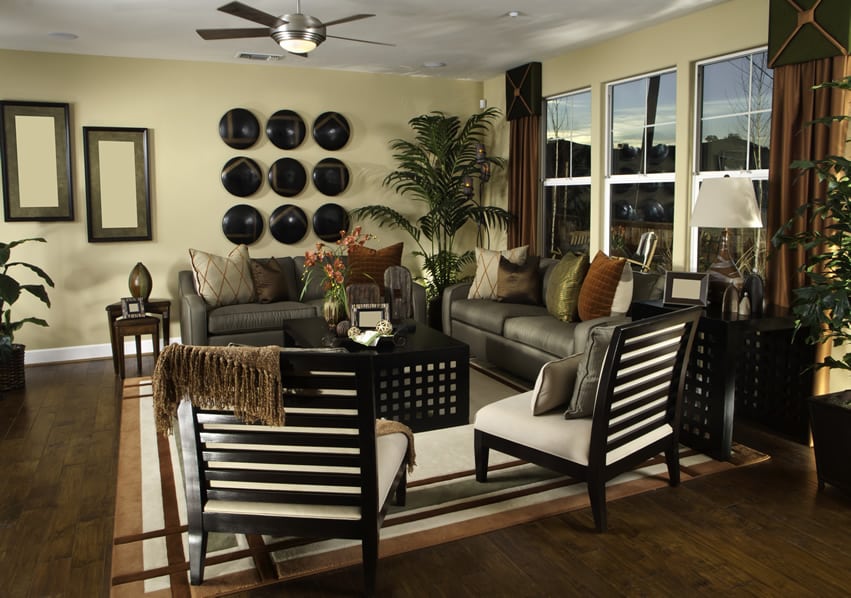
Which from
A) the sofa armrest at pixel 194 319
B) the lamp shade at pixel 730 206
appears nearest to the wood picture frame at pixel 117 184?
the sofa armrest at pixel 194 319

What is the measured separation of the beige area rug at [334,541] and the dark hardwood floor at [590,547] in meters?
0.07

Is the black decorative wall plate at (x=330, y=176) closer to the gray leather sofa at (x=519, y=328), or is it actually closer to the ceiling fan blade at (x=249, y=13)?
the gray leather sofa at (x=519, y=328)

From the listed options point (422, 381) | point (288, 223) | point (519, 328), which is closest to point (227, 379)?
point (422, 381)

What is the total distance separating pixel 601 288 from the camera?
4691 millimetres

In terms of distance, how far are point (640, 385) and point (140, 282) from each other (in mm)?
4417

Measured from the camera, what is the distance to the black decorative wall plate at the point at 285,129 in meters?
6.68

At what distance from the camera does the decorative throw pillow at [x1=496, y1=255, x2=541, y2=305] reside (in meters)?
5.68

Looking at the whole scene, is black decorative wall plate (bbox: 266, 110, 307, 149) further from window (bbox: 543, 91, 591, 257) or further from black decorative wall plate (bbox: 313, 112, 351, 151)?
window (bbox: 543, 91, 591, 257)

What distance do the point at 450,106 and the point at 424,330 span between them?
11.8 feet

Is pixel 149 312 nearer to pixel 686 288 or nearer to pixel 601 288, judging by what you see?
pixel 601 288

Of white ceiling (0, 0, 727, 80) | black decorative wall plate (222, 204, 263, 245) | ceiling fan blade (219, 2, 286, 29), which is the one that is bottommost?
black decorative wall plate (222, 204, 263, 245)

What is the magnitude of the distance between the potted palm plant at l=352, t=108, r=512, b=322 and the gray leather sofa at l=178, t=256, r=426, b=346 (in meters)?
1.23

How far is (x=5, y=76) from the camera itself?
5789mm

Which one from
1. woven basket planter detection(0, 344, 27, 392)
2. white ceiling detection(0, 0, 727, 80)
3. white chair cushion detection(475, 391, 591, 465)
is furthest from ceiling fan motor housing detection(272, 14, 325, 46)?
woven basket planter detection(0, 344, 27, 392)
